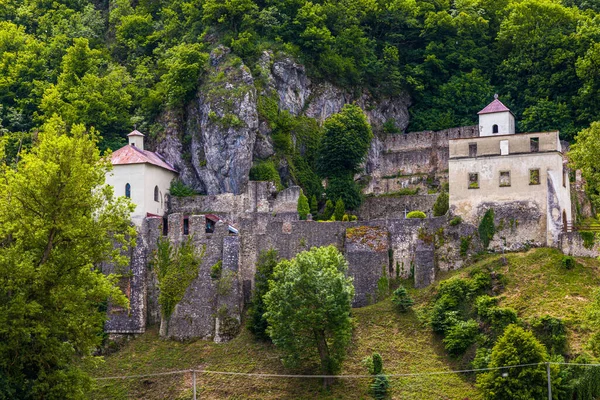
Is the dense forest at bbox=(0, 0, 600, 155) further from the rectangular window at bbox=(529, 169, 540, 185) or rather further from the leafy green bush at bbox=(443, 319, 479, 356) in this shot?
the leafy green bush at bbox=(443, 319, 479, 356)

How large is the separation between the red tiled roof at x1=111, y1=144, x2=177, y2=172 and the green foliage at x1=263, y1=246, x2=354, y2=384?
18.8 meters

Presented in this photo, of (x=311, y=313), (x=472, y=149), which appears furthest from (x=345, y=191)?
(x=311, y=313)

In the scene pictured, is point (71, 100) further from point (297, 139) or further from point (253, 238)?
point (253, 238)

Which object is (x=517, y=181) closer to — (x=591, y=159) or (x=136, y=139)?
(x=591, y=159)

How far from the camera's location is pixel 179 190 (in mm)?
83000

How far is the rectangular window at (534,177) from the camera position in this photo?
70312 mm

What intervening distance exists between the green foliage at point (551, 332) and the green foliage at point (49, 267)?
22009 mm

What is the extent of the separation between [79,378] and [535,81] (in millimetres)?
49320

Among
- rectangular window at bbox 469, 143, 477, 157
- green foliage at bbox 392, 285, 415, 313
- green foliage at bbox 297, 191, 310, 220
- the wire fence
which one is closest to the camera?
the wire fence

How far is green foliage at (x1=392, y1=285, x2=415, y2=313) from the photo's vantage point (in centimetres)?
6794

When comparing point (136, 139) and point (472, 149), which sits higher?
point (136, 139)

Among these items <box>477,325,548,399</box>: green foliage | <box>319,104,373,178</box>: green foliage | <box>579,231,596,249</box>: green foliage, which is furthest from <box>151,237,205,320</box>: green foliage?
<box>579,231,596,249</box>: green foliage

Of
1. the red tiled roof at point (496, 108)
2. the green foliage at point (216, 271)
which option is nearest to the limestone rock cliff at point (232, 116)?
the green foliage at point (216, 271)

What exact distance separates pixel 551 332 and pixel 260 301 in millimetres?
17138
